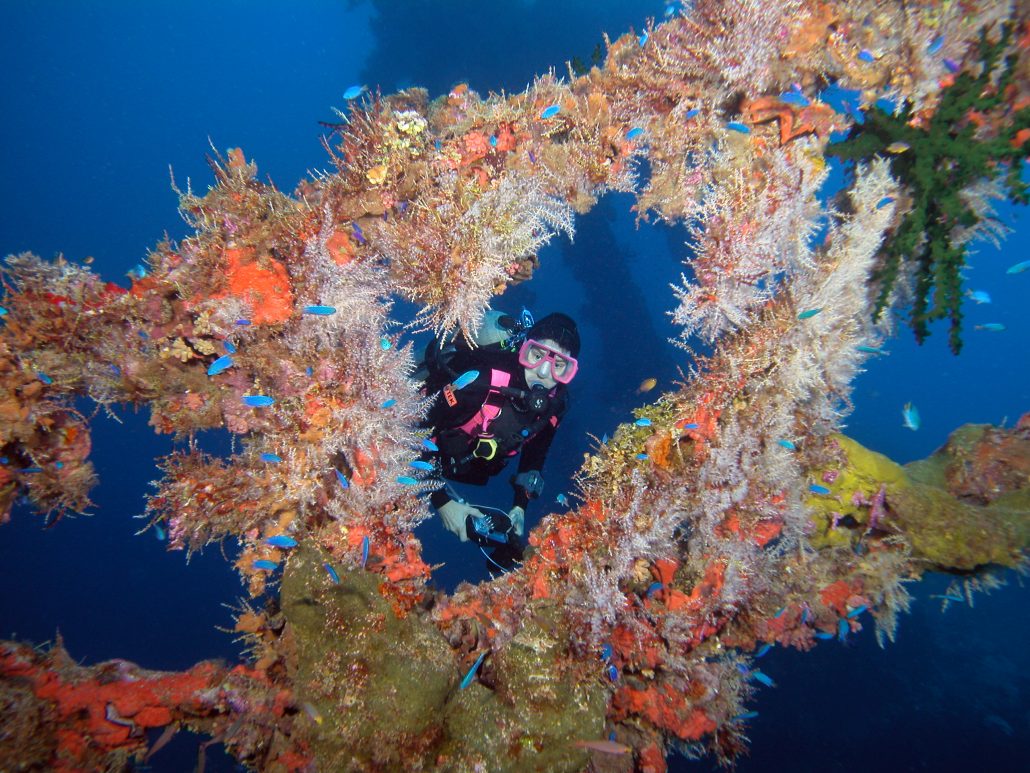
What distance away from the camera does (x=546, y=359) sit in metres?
6.45

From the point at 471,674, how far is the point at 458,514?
2.76 metres

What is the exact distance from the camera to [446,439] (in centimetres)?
634

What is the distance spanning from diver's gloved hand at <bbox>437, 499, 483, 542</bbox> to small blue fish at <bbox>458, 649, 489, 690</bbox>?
7.57 ft

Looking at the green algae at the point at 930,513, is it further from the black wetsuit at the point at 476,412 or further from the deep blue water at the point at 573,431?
the black wetsuit at the point at 476,412

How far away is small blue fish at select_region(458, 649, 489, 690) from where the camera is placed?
349cm

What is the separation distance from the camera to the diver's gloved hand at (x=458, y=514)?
6.14 meters

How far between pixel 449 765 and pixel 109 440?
1751 inches

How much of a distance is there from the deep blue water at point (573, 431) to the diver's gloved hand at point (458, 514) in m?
5.84

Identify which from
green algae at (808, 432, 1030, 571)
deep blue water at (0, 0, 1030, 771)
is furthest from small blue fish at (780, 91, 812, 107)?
green algae at (808, 432, 1030, 571)

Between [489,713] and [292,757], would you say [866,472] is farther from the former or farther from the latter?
[292,757]

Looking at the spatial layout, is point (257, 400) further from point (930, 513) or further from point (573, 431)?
point (573, 431)

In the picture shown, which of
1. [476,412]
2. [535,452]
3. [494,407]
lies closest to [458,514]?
[476,412]

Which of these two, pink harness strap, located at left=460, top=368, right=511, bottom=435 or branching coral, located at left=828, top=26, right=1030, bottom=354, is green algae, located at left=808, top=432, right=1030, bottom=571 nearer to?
branching coral, located at left=828, top=26, right=1030, bottom=354

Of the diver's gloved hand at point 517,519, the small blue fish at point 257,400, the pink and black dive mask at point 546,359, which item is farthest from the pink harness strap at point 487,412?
the small blue fish at point 257,400
